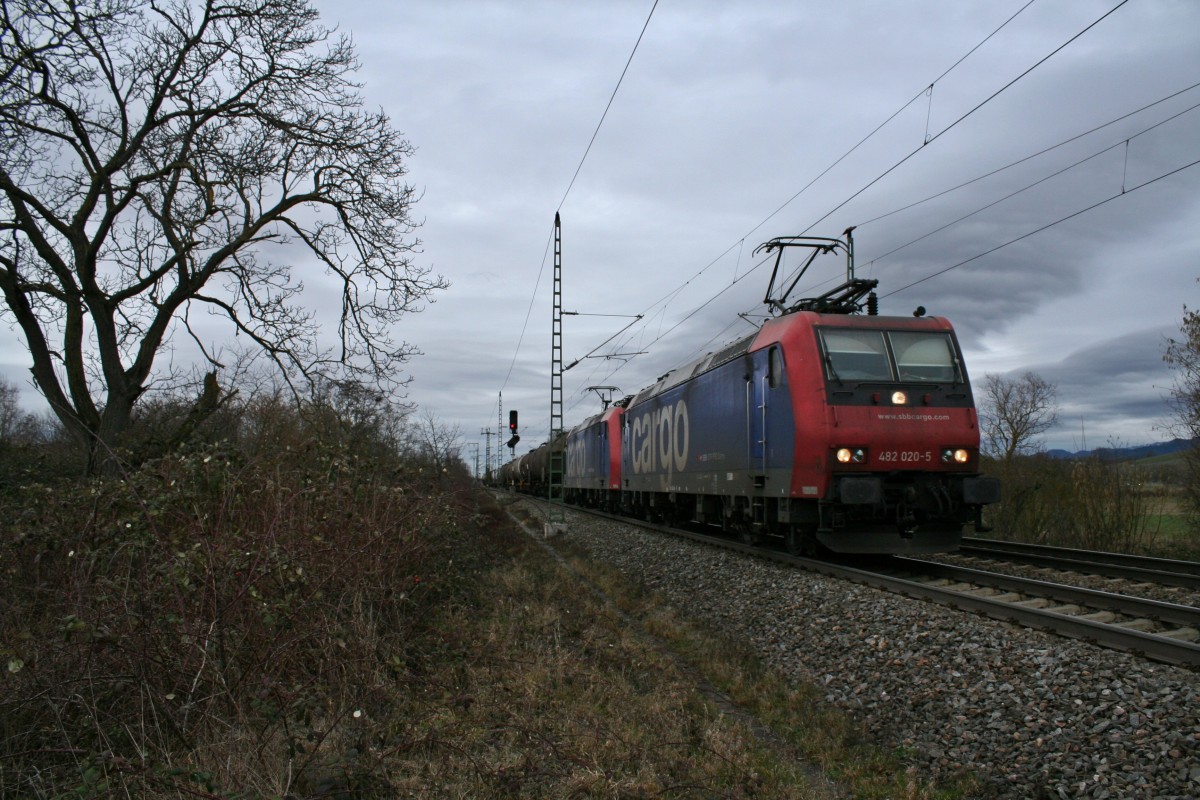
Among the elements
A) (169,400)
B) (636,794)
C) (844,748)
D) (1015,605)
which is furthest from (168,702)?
(169,400)

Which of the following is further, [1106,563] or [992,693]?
[1106,563]

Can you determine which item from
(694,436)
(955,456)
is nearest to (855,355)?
(955,456)

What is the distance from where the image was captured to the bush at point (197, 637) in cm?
364

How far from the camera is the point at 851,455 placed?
964cm

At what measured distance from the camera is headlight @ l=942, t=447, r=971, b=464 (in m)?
9.91

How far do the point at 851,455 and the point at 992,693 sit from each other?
4777 mm

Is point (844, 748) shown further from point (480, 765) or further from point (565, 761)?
point (480, 765)

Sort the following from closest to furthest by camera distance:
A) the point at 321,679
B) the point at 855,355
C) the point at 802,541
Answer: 1. the point at 321,679
2. the point at 855,355
3. the point at 802,541

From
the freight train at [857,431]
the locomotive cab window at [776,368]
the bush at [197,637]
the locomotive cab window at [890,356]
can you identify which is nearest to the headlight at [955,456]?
the freight train at [857,431]

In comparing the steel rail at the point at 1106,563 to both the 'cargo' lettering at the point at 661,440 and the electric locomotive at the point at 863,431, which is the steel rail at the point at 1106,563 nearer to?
the electric locomotive at the point at 863,431

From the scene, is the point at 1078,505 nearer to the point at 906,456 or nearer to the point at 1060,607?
the point at 906,456

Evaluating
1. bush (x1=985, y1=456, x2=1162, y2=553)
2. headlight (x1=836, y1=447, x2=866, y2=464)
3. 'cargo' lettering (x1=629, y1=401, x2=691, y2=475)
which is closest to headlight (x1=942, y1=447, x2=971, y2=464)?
headlight (x1=836, y1=447, x2=866, y2=464)

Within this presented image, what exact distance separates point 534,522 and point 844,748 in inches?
793

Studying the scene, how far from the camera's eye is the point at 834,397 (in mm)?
9766
